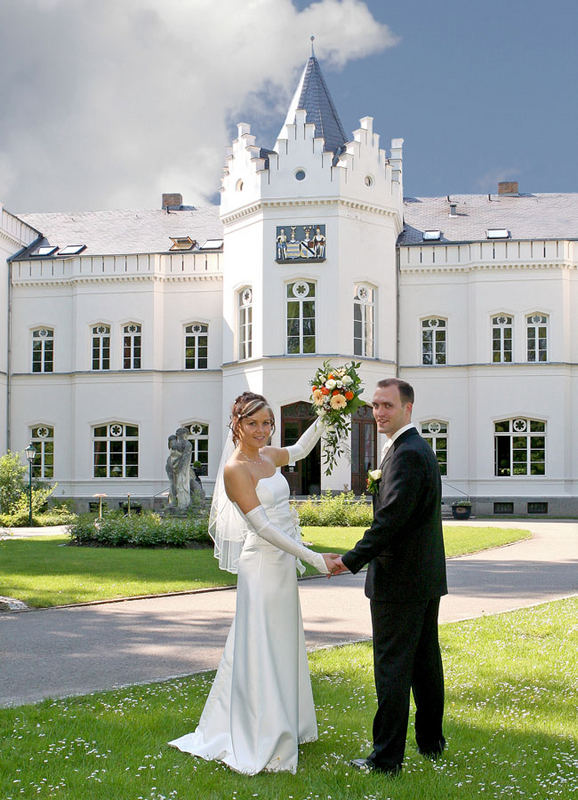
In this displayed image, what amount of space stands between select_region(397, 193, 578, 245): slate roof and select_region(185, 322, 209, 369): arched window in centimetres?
792

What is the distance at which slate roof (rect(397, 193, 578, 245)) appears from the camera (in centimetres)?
3228

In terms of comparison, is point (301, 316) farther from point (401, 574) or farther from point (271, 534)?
point (401, 574)

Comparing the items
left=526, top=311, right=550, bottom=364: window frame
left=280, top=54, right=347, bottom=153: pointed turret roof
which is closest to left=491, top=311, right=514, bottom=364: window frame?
left=526, top=311, right=550, bottom=364: window frame

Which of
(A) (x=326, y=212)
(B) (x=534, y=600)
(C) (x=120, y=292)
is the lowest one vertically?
(B) (x=534, y=600)

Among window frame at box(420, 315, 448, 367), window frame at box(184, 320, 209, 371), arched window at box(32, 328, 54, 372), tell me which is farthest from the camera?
arched window at box(32, 328, 54, 372)

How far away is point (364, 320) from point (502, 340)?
516 cm

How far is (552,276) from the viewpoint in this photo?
30.8 metres

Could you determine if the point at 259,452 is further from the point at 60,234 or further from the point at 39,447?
the point at 60,234

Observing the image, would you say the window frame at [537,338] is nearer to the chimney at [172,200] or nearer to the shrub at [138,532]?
the chimney at [172,200]

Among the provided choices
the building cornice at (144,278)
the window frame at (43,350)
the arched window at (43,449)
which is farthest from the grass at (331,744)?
the window frame at (43,350)

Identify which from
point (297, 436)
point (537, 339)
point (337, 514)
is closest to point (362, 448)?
point (297, 436)

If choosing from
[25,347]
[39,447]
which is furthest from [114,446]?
[25,347]

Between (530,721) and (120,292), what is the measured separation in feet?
94.7

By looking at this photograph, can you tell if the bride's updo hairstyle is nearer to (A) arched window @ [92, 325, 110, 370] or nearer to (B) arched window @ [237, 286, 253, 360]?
(B) arched window @ [237, 286, 253, 360]
